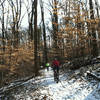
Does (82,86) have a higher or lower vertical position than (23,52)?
lower

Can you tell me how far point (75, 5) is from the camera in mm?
11438

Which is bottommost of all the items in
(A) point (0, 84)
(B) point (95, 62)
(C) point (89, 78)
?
(A) point (0, 84)

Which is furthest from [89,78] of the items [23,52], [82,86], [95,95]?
[23,52]

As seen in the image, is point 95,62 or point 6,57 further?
point 6,57

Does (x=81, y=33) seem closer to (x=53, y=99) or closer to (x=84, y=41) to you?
(x=84, y=41)

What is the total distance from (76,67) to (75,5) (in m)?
6.02

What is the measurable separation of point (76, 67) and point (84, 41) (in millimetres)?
2918

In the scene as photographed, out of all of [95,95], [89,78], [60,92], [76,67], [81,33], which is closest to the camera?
[95,95]

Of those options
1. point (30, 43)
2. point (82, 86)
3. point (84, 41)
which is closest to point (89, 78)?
point (82, 86)

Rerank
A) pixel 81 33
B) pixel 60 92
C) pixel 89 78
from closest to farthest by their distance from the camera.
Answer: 1. pixel 60 92
2. pixel 89 78
3. pixel 81 33

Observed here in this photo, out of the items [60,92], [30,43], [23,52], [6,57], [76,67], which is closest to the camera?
[60,92]

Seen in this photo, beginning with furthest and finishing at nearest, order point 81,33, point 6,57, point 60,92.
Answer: point 6,57, point 81,33, point 60,92

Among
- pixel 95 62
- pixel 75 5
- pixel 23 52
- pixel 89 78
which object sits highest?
pixel 75 5

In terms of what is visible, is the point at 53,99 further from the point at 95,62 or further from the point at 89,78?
the point at 95,62
